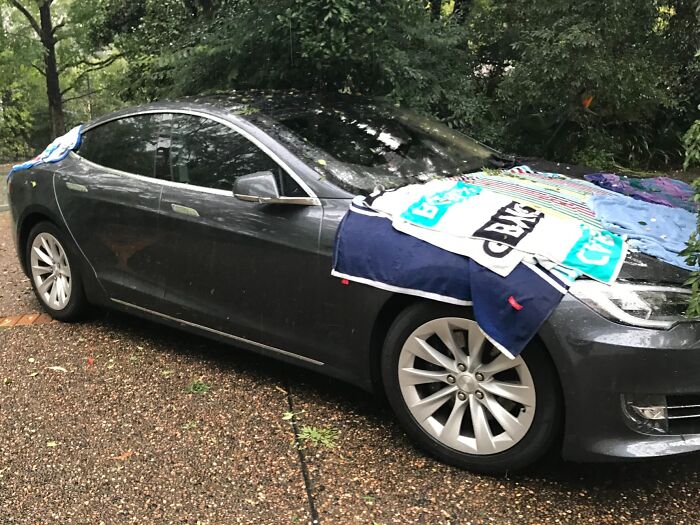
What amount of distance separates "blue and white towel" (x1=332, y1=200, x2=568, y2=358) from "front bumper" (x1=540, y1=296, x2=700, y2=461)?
0.10 metres

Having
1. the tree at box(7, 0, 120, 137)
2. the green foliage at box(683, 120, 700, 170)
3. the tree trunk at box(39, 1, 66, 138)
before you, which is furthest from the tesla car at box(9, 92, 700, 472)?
the tree trunk at box(39, 1, 66, 138)

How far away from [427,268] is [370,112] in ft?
5.56

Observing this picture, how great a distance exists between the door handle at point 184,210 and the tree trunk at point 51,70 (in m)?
17.1

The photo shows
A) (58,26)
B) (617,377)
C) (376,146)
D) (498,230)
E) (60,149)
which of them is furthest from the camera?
(58,26)

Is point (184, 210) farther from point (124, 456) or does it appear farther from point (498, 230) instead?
point (498, 230)

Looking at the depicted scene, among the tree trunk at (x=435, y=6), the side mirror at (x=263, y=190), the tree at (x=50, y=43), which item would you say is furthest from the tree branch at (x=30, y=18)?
the side mirror at (x=263, y=190)

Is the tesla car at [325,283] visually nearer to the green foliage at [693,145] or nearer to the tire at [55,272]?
the tire at [55,272]

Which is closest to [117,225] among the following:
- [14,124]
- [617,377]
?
[617,377]

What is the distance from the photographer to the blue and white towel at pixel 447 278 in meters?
2.43

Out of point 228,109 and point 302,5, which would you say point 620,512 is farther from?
point 302,5

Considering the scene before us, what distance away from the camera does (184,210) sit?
3615 mm

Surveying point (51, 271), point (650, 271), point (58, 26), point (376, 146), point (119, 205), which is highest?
point (58, 26)

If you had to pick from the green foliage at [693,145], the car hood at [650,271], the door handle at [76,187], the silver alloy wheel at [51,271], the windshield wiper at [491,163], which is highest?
the green foliage at [693,145]

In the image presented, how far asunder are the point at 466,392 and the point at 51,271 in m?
3.33
